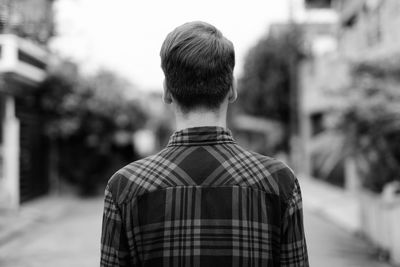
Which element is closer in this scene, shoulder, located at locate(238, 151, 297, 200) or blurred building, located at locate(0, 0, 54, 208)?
shoulder, located at locate(238, 151, 297, 200)

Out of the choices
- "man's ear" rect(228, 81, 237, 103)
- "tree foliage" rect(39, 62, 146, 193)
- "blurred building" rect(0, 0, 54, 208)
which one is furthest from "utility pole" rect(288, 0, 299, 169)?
"man's ear" rect(228, 81, 237, 103)

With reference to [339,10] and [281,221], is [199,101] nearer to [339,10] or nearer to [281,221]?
[281,221]

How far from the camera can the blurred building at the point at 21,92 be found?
10.4 meters

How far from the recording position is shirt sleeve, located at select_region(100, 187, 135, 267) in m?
1.41

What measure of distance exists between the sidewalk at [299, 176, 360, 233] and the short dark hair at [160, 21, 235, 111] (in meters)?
7.97

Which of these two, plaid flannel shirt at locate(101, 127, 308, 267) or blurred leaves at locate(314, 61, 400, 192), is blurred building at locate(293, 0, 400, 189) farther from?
plaid flannel shirt at locate(101, 127, 308, 267)

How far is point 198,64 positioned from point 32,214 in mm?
10381

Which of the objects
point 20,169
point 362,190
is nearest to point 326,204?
point 362,190

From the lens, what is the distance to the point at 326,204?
12.6m

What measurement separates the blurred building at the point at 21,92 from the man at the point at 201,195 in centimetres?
860

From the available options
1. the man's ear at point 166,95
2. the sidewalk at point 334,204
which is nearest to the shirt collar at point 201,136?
the man's ear at point 166,95

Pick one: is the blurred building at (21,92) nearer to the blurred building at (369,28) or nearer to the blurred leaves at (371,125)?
the blurred leaves at (371,125)

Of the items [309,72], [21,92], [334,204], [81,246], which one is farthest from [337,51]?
[81,246]

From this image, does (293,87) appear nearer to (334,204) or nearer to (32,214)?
(334,204)
